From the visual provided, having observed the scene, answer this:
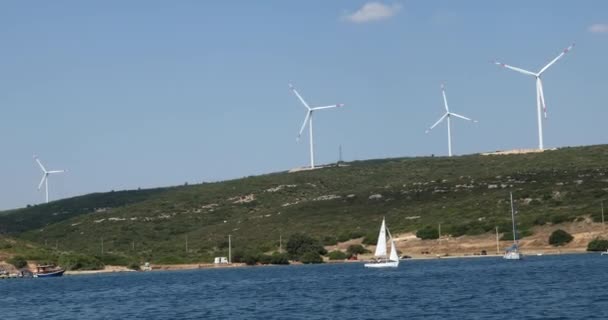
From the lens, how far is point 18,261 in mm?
164750

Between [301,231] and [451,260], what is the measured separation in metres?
49.3

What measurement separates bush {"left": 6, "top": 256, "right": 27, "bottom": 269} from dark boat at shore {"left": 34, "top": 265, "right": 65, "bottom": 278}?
5595 millimetres

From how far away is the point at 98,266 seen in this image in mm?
166375

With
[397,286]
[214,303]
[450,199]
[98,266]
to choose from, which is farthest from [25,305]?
[450,199]

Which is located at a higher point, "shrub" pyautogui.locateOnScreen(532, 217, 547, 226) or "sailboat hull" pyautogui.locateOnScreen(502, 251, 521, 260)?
"shrub" pyautogui.locateOnScreen(532, 217, 547, 226)

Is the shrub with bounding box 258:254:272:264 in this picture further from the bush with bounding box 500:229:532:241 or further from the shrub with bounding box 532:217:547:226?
the shrub with bounding box 532:217:547:226

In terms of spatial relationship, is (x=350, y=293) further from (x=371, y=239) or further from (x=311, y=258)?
(x=371, y=239)

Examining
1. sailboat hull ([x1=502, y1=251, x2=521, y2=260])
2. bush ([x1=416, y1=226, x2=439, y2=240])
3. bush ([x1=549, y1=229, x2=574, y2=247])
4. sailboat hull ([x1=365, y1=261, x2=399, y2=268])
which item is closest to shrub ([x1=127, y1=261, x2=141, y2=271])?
bush ([x1=416, y1=226, x2=439, y2=240])

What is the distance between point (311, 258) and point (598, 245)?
132ft

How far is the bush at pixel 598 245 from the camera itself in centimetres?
13494

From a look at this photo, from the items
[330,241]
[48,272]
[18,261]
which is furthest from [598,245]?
[18,261]

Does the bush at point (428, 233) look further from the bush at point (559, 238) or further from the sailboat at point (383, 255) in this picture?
the sailboat at point (383, 255)

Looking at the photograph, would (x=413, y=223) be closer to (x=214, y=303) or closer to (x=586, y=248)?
(x=586, y=248)

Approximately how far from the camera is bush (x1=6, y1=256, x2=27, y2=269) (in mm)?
163750
